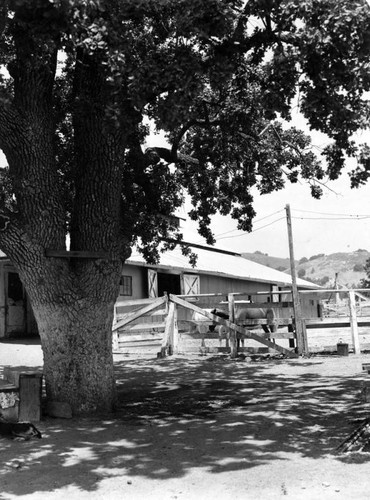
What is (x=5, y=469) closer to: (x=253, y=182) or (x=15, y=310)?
(x=253, y=182)

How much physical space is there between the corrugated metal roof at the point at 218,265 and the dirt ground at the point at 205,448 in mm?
12671

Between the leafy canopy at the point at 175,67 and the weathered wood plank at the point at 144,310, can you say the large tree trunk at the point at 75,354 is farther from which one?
the weathered wood plank at the point at 144,310

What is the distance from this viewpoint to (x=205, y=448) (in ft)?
21.2

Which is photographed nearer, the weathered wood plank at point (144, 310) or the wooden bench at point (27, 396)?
the wooden bench at point (27, 396)

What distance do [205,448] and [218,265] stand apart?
78.1 feet

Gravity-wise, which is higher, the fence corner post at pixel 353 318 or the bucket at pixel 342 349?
the fence corner post at pixel 353 318

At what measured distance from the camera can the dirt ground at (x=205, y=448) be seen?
16.8 ft

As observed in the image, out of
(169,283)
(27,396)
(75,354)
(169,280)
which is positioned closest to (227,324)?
(75,354)

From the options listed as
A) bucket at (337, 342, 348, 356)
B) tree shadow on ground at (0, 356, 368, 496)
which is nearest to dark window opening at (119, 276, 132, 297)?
bucket at (337, 342, 348, 356)

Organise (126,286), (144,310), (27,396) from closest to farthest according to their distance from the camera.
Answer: (27,396) < (144,310) < (126,286)

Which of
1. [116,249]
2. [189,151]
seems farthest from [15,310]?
[116,249]

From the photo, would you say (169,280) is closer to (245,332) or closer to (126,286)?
(126,286)

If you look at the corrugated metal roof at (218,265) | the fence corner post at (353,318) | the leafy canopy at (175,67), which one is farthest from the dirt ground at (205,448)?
the corrugated metal roof at (218,265)

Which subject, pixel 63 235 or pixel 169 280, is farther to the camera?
pixel 169 280
